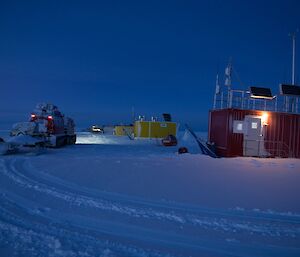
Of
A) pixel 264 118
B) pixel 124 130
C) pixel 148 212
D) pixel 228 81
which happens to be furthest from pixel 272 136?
pixel 124 130

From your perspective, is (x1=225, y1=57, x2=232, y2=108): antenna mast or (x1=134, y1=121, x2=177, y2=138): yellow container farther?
(x1=134, y1=121, x2=177, y2=138): yellow container

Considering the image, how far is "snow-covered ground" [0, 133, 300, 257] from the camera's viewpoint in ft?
15.0

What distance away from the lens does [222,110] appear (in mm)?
18109

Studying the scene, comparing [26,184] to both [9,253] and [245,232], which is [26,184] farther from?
[245,232]

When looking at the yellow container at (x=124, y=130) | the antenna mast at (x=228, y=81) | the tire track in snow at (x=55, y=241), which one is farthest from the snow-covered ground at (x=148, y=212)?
the yellow container at (x=124, y=130)

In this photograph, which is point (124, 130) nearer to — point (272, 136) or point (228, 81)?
point (228, 81)

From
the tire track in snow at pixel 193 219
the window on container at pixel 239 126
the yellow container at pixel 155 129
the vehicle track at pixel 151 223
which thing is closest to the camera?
the vehicle track at pixel 151 223

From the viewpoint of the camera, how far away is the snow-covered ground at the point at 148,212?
4559 millimetres

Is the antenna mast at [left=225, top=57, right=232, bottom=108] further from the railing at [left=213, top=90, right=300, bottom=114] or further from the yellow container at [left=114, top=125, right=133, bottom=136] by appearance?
the yellow container at [left=114, top=125, right=133, bottom=136]

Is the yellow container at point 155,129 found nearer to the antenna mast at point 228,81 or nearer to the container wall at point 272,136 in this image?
the antenna mast at point 228,81

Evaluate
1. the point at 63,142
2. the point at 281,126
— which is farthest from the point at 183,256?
the point at 63,142

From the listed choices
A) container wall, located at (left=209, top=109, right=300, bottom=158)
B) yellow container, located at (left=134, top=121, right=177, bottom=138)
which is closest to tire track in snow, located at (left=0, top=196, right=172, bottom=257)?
container wall, located at (left=209, top=109, right=300, bottom=158)

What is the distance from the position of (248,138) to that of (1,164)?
12956 millimetres

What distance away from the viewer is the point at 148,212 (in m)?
6.25
